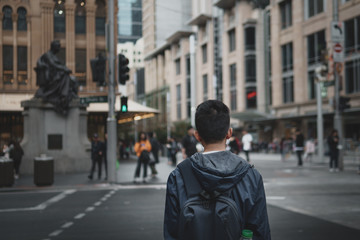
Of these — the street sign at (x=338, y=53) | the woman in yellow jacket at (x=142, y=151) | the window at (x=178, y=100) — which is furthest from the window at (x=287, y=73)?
the woman in yellow jacket at (x=142, y=151)

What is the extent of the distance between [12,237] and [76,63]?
1017 inches

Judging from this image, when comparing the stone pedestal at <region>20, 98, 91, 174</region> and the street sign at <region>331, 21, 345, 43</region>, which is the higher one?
the street sign at <region>331, 21, 345, 43</region>

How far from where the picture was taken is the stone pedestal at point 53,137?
63.2 ft

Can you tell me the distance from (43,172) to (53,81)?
6.21 meters

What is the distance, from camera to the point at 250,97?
53.2 m

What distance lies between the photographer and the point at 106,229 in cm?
743

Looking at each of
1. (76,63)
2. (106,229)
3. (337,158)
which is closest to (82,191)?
(106,229)

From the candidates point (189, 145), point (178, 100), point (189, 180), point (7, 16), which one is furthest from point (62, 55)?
point (178, 100)

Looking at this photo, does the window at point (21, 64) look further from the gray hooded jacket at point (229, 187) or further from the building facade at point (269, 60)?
the gray hooded jacket at point (229, 187)

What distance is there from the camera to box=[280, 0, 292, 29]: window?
45.2m

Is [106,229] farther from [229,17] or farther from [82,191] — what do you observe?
[229,17]

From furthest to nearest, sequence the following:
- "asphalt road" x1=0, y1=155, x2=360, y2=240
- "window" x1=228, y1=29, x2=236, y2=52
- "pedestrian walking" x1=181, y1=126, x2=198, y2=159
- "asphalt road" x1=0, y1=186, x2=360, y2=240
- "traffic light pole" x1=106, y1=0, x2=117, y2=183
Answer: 1. "window" x1=228, y1=29, x2=236, y2=52
2. "traffic light pole" x1=106, y1=0, x2=117, y2=183
3. "pedestrian walking" x1=181, y1=126, x2=198, y2=159
4. "asphalt road" x1=0, y1=155, x2=360, y2=240
5. "asphalt road" x1=0, y1=186, x2=360, y2=240

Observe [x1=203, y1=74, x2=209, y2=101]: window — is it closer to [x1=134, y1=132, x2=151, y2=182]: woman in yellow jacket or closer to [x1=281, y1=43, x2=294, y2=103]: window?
[x1=281, y1=43, x2=294, y2=103]: window

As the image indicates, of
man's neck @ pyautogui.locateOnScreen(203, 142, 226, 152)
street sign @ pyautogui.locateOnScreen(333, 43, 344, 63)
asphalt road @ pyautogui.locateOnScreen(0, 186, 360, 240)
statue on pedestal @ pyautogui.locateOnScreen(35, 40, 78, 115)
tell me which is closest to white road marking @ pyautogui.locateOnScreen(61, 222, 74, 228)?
asphalt road @ pyautogui.locateOnScreen(0, 186, 360, 240)
